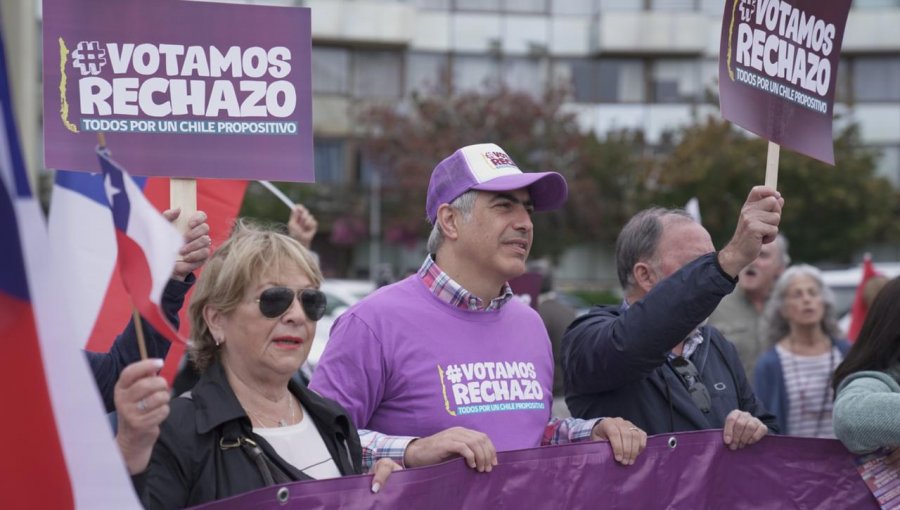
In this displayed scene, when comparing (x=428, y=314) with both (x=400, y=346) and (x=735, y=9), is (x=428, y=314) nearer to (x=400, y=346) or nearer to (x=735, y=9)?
(x=400, y=346)

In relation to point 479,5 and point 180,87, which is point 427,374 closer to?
point 180,87

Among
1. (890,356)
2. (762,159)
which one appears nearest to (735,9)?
(890,356)

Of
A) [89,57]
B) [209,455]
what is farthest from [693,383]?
[89,57]

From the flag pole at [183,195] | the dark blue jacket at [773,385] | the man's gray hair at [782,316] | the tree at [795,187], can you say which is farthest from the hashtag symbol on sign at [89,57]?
the tree at [795,187]

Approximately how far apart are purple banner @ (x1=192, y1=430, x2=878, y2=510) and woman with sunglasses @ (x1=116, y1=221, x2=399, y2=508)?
4.3 inches

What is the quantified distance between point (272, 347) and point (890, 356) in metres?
1.96

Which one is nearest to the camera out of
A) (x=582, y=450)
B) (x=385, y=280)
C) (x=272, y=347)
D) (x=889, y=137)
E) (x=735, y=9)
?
(x=272, y=347)

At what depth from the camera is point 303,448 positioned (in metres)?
2.90

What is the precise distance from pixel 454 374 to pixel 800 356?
3577 millimetres

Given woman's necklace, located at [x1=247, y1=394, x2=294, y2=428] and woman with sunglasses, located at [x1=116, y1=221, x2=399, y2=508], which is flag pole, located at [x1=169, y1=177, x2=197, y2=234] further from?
woman's necklace, located at [x1=247, y1=394, x2=294, y2=428]

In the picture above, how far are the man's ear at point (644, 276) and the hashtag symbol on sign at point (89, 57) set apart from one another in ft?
5.88

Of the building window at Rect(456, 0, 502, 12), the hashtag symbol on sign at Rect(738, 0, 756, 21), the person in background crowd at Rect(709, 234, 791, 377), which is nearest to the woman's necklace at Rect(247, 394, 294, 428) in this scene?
the hashtag symbol on sign at Rect(738, 0, 756, 21)

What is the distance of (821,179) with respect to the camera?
3022 centimetres

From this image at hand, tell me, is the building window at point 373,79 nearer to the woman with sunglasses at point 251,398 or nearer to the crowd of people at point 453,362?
the crowd of people at point 453,362
